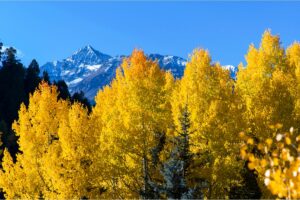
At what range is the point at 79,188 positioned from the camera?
24.0 metres

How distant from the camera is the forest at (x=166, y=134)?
23.6 metres

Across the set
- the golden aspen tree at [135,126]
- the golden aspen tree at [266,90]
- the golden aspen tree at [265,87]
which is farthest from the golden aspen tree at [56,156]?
the golden aspen tree at [265,87]

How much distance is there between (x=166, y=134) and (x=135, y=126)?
7.02 ft

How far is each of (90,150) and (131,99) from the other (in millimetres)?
5603

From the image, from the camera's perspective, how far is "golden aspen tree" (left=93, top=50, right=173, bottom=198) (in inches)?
1074

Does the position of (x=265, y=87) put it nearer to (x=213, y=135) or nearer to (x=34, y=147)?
(x=213, y=135)

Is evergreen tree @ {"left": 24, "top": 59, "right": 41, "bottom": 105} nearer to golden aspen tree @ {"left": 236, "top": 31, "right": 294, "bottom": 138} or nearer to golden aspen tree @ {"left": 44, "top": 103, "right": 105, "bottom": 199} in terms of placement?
golden aspen tree @ {"left": 236, "top": 31, "right": 294, "bottom": 138}

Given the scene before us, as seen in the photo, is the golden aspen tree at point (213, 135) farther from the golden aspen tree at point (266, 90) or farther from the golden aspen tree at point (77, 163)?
the golden aspen tree at point (77, 163)

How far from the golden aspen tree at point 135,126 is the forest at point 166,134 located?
6 cm

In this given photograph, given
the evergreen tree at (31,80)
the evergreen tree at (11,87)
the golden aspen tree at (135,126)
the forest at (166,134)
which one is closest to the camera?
the forest at (166,134)

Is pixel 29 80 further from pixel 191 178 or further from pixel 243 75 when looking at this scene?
pixel 191 178

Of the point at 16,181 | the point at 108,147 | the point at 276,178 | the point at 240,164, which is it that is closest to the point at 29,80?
the point at 16,181

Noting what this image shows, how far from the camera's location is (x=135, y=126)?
28078 millimetres

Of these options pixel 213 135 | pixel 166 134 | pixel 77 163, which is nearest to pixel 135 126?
pixel 166 134
